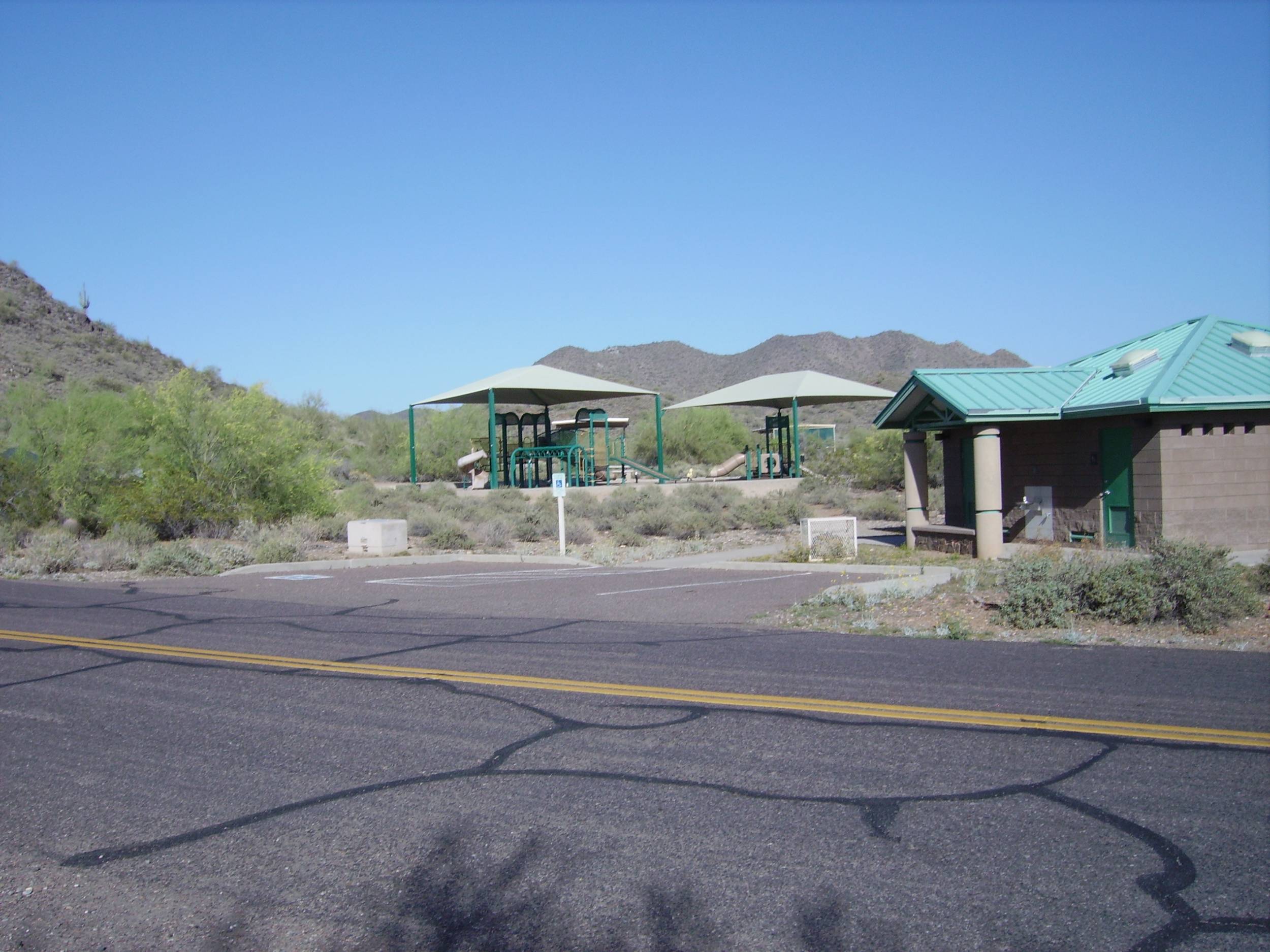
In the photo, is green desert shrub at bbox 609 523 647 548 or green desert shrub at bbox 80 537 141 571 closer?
green desert shrub at bbox 80 537 141 571

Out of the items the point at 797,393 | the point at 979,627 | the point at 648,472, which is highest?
the point at 797,393

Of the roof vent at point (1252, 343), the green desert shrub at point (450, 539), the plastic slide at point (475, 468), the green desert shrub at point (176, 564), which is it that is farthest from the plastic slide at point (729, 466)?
the green desert shrub at point (176, 564)

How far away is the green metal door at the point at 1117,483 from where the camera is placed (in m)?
18.4

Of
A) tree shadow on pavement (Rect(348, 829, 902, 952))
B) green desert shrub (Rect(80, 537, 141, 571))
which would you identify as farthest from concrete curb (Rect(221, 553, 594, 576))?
tree shadow on pavement (Rect(348, 829, 902, 952))

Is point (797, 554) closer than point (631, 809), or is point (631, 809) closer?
point (631, 809)

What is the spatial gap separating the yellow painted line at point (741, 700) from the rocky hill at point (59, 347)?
43966 millimetres

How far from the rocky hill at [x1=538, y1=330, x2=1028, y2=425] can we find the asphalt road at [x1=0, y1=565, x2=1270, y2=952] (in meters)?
92.3

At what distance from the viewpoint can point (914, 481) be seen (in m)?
22.3

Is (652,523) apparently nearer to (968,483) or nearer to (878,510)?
(878,510)

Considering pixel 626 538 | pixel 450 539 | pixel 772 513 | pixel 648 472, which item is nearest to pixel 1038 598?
pixel 626 538

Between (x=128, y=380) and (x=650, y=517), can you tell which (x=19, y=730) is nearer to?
(x=650, y=517)

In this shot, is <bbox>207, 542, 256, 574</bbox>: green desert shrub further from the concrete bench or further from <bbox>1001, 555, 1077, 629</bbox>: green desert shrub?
<bbox>1001, 555, 1077, 629</bbox>: green desert shrub

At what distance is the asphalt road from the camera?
173 inches

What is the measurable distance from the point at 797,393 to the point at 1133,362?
20.5 metres
